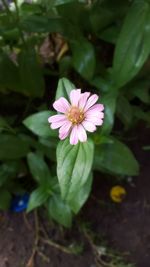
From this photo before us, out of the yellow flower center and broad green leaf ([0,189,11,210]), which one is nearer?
the yellow flower center

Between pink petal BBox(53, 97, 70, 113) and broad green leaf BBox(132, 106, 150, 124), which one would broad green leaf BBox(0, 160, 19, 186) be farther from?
pink petal BBox(53, 97, 70, 113)

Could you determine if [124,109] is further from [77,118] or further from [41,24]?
[77,118]

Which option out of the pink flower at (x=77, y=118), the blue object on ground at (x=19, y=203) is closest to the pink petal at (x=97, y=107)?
the pink flower at (x=77, y=118)

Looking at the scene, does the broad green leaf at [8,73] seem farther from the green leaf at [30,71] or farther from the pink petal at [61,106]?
the pink petal at [61,106]

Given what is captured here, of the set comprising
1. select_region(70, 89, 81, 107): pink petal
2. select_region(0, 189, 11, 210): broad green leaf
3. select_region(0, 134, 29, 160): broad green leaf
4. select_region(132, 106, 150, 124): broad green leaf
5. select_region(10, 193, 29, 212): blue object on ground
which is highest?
select_region(70, 89, 81, 107): pink petal

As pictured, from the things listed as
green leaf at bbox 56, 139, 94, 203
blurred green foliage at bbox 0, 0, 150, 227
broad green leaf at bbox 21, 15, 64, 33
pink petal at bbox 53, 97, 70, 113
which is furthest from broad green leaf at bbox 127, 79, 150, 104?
pink petal at bbox 53, 97, 70, 113

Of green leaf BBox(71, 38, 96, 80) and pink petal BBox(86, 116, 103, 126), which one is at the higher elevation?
pink petal BBox(86, 116, 103, 126)

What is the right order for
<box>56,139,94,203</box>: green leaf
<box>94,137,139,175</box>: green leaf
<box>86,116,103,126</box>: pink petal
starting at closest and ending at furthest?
<box>86,116,103,126</box>: pink petal
<box>56,139,94,203</box>: green leaf
<box>94,137,139,175</box>: green leaf
